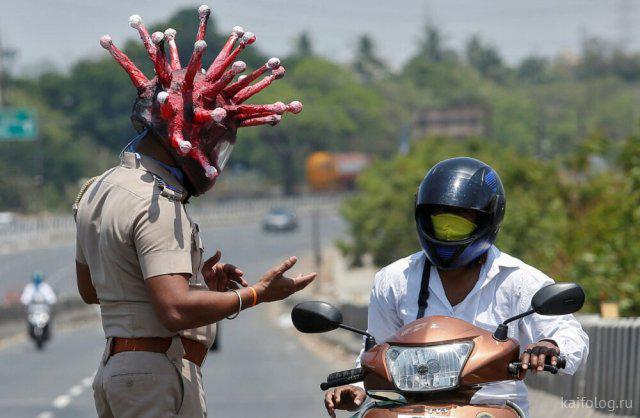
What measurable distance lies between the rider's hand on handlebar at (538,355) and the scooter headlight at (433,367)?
0.69 ft

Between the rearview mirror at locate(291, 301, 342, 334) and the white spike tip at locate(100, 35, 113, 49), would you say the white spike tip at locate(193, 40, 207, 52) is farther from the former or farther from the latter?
the rearview mirror at locate(291, 301, 342, 334)

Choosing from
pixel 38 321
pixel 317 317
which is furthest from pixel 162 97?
pixel 38 321

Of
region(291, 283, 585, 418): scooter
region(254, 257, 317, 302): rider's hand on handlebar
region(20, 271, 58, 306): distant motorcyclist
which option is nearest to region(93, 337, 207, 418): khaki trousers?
region(254, 257, 317, 302): rider's hand on handlebar

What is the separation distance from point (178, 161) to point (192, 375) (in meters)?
0.77

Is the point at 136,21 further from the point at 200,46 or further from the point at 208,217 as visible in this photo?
the point at 208,217

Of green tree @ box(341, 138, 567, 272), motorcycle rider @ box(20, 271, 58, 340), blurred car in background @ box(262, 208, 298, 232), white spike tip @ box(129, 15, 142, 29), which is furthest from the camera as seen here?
blurred car in background @ box(262, 208, 298, 232)

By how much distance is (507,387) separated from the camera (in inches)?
189

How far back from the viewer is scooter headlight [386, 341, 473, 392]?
432 cm

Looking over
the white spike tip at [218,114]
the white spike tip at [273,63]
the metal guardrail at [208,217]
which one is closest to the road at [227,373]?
the metal guardrail at [208,217]

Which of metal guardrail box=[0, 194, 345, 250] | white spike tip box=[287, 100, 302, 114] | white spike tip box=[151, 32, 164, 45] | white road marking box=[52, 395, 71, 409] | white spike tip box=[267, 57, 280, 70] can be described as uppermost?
white spike tip box=[151, 32, 164, 45]

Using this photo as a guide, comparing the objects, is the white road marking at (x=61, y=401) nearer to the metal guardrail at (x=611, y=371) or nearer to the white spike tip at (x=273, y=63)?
the metal guardrail at (x=611, y=371)

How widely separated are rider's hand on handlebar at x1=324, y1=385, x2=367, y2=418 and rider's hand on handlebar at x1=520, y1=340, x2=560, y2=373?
28.1 inches

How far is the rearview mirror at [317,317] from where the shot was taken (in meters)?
4.75

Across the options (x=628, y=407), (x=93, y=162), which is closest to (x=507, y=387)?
(x=628, y=407)
